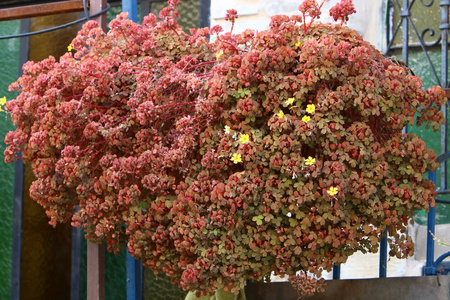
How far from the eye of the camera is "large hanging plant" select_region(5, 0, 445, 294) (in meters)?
2.21

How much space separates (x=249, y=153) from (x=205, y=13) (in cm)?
236

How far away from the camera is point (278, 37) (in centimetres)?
231

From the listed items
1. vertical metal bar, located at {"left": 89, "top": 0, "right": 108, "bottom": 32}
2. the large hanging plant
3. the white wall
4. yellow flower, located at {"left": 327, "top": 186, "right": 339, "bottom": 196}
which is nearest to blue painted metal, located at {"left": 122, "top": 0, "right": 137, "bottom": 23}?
vertical metal bar, located at {"left": 89, "top": 0, "right": 108, "bottom": 32}

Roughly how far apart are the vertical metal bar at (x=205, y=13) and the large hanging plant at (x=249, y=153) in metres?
1.77

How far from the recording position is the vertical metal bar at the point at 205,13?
4.32 metres

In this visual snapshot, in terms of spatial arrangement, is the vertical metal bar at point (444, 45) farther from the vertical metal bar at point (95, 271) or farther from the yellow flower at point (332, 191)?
the vertical metal bar at point (95, 271)

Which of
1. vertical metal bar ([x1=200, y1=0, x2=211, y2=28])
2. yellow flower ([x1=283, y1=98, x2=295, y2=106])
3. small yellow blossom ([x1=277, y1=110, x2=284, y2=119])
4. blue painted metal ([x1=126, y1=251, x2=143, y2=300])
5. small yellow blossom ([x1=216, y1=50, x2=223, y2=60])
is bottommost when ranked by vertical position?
blue painted metal ([x1=126, y1=251, x2=143, y2=300])

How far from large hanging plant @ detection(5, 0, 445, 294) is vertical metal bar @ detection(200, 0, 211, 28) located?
177 centimetres

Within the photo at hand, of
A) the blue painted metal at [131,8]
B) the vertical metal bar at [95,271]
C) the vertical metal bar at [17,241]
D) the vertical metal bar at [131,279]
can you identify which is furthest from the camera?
the vertical metal bar at [17,241]

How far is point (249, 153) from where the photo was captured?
2191 mm

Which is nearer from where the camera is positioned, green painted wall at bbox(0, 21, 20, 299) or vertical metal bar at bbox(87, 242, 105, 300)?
vertical metal bar at bbox(87, 242, 105, 300)

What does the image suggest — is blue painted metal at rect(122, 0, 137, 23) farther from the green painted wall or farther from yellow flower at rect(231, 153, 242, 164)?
the green painted wall

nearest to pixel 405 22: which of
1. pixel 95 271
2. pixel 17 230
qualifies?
pixel 95 271

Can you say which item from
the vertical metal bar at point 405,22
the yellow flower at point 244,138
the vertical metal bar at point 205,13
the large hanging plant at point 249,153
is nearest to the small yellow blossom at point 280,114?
the large hanging plant at point 249,153
